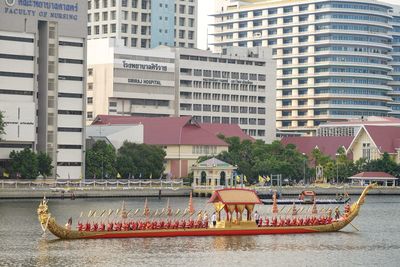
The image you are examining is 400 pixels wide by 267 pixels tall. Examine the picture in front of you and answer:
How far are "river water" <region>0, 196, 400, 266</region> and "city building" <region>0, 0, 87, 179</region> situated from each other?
63212 mm

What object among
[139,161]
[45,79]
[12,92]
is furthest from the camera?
[139,161]

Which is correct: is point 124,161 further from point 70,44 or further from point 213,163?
point 70,44

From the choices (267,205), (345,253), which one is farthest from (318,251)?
(267,205)

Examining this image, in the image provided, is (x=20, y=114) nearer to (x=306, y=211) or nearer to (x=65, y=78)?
(x=65, y=78)

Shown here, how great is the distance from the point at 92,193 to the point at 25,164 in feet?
34.8

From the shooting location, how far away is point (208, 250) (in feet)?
311

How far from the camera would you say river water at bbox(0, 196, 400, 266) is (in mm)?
87562

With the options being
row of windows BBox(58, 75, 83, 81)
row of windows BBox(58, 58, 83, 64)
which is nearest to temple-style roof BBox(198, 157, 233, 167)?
row of windows BBox(58, 75, 83, 81)

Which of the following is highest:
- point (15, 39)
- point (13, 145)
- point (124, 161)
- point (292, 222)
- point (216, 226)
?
point (15, 39)

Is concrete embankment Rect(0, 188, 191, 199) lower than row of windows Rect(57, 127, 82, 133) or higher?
lower

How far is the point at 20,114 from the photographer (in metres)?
181

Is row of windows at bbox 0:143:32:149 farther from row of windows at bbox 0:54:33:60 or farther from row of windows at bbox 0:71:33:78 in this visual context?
row of windows at bbox 0:54:33:60

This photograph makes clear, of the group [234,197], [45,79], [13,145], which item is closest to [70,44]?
[45,79]

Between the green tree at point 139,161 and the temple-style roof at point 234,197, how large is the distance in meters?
85.8
